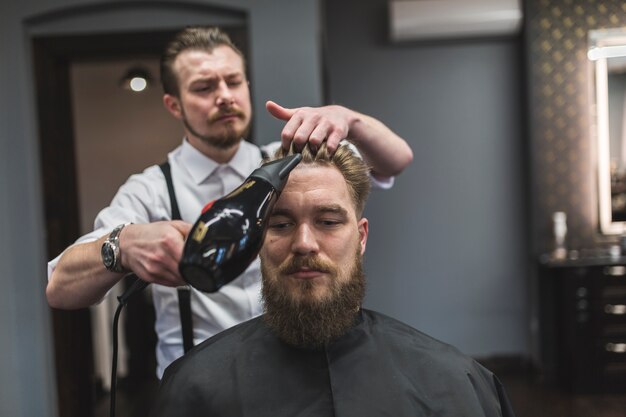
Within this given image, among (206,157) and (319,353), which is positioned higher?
(206,157)

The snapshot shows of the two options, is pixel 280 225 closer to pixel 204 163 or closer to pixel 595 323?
pixel 204 163

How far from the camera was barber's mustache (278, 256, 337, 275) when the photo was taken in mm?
1313

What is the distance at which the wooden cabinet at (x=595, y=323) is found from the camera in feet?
13.3

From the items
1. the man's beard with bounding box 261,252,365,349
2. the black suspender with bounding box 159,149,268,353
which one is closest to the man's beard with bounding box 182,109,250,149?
the black suspender with bounding box 159,149,268,353

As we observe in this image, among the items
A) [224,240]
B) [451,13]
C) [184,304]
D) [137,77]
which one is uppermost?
[451,13]

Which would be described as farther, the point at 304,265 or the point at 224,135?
the point at 224,135

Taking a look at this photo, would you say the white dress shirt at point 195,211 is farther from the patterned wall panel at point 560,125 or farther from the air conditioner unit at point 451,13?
the patterned wall panel at point 560,125

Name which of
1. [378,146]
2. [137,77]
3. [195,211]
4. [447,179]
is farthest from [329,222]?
[447,179]

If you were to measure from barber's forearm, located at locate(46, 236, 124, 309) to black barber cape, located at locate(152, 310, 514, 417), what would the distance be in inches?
12.4

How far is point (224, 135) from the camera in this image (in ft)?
5.24

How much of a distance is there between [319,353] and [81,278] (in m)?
0.60

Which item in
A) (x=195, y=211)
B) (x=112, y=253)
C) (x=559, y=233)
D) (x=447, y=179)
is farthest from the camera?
(x=447, y=179)

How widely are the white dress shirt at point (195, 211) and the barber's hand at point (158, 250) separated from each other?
58 centimetres

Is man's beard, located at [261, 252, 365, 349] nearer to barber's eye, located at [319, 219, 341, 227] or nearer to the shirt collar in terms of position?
barber's eye, located at [319, 219, 341, 227]
